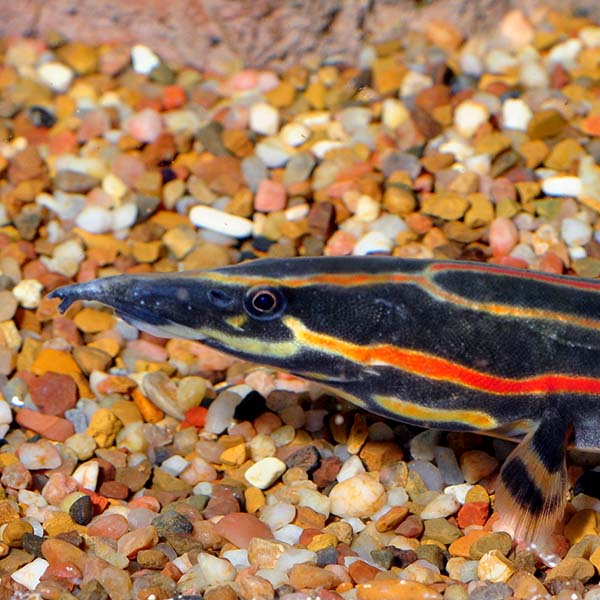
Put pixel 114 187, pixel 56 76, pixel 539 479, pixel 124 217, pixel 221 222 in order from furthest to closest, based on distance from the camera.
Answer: pixel 56 76, pixel 114 187, pixel 124 217, pixel 221 222, pixel 539 479

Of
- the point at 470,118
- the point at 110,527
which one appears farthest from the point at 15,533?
the point at 470,118

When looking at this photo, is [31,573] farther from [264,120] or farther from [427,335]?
[264,120]

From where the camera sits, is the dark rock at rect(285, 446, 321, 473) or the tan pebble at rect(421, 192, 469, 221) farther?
the tan pebble at rect(421, 192, 469, 221)

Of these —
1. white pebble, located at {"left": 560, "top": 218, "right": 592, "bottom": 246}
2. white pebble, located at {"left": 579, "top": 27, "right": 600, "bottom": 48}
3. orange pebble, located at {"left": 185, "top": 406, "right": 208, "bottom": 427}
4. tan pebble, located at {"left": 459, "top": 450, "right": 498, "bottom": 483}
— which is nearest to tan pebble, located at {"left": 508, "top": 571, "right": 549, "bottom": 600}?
tan pebble, located at {"left": 459, "top": 450, "right": 498, "bottom": 483}

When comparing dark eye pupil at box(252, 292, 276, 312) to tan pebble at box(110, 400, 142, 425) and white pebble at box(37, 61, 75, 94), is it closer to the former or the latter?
tan pebble at box(110, 400, 142, 425)

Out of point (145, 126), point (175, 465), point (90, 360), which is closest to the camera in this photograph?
point (175, 465)
